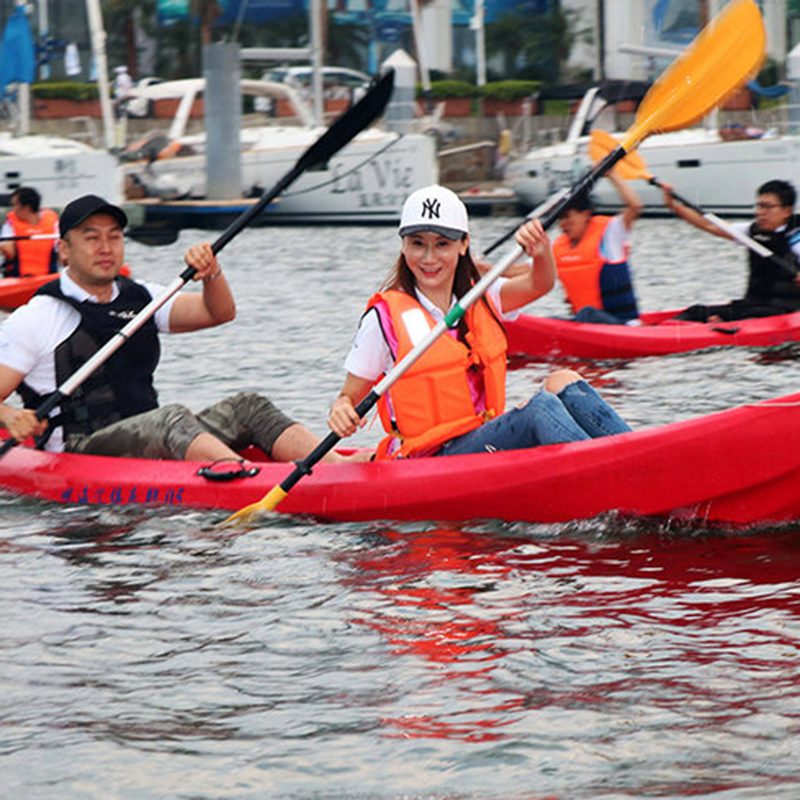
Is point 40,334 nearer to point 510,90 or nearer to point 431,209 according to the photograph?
point 431,209

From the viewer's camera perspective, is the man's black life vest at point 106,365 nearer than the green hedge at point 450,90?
Yes

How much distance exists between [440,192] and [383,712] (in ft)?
6.74

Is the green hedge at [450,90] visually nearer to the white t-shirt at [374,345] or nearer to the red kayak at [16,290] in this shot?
the red kayak at [16,290]

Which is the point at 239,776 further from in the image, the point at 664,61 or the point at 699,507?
the point at 664,61

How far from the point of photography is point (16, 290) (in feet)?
41.3

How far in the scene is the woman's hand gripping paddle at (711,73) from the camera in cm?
636

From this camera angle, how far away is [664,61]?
22.6 m

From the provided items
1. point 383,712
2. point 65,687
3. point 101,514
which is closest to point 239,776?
point 383,712

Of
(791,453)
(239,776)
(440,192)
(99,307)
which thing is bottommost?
(239,776)

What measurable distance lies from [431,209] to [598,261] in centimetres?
518

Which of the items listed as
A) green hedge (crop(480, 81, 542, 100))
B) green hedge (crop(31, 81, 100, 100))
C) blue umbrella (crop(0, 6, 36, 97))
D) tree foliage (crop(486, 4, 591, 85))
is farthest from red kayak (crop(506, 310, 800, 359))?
tree foliage (crop(486, 4, 591, 85))

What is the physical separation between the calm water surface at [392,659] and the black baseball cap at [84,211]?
107 centimetres

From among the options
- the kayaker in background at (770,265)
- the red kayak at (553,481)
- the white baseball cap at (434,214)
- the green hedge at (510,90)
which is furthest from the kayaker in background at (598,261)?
the green hedge at (510,90)

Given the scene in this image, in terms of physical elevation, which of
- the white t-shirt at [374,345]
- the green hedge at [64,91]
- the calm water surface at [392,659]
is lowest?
the calm water surface at [392,659]
